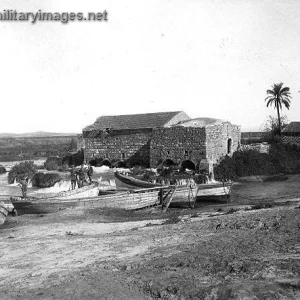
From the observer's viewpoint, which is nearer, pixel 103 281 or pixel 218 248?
pixel 103 281

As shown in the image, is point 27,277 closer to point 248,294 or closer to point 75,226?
point 248,294

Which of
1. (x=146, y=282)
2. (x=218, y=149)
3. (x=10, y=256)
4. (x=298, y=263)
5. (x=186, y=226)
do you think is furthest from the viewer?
(x=218, y=149)

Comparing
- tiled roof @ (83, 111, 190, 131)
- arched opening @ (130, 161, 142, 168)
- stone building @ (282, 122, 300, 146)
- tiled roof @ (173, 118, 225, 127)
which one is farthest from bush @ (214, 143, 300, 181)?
arched opening @ (130, 161, 142, 168)

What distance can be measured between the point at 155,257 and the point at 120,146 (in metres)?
25.1

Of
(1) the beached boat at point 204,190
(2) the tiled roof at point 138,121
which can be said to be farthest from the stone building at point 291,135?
(1) the beached boat at point 204,190

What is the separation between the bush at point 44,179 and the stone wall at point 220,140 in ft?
39.1

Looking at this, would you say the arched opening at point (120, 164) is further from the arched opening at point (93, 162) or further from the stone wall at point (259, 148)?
the stone wall at point (259, 148)

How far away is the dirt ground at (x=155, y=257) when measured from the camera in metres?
8.45

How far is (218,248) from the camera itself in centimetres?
1116

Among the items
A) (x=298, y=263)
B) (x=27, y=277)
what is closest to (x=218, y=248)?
(x=298, y=263)

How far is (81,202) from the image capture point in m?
18.7

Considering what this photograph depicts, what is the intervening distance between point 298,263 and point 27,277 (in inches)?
255

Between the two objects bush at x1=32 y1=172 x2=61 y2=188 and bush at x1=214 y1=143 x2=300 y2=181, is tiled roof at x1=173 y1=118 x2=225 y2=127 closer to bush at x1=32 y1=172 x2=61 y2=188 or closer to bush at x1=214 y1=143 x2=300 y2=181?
bush at x1=214 y1=143 x2=300 y2=181

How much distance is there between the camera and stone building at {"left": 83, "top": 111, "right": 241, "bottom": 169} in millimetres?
30984
